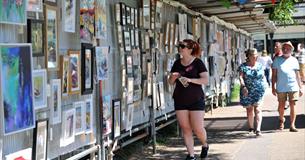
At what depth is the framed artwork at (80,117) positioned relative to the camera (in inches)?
225

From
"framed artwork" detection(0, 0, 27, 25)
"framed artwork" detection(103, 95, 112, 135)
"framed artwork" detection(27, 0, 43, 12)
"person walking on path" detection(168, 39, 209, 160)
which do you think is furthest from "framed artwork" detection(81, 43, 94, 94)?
"person walking on path" detection(168, 39, 209, 160)

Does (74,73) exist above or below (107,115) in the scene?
above

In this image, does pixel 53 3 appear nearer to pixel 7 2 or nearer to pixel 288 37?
pixel 7 2

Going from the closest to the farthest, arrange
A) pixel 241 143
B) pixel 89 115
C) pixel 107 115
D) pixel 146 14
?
pixel 89 115 → pixel 107 115 → pixel 146 14 → pixel 241 143

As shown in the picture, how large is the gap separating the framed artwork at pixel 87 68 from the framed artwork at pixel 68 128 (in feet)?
1.23

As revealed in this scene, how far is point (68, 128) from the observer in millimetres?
5516

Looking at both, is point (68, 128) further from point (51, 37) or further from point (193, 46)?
point (193, 46)

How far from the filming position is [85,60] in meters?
5.89

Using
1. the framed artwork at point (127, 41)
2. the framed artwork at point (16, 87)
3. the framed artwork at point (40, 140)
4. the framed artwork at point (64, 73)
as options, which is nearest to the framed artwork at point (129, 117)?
the framed artwork at point (127, 41)

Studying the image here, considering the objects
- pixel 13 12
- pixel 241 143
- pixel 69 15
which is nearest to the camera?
pixel 13 12

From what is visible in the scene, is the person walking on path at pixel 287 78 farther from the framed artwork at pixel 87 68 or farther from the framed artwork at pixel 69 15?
the framed artwork at pixel 69 15

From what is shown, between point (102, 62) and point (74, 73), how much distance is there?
781 millimetres

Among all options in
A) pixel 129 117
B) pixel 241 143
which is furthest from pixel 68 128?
pixel 241 143

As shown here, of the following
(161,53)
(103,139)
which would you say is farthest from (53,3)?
(161,53)
